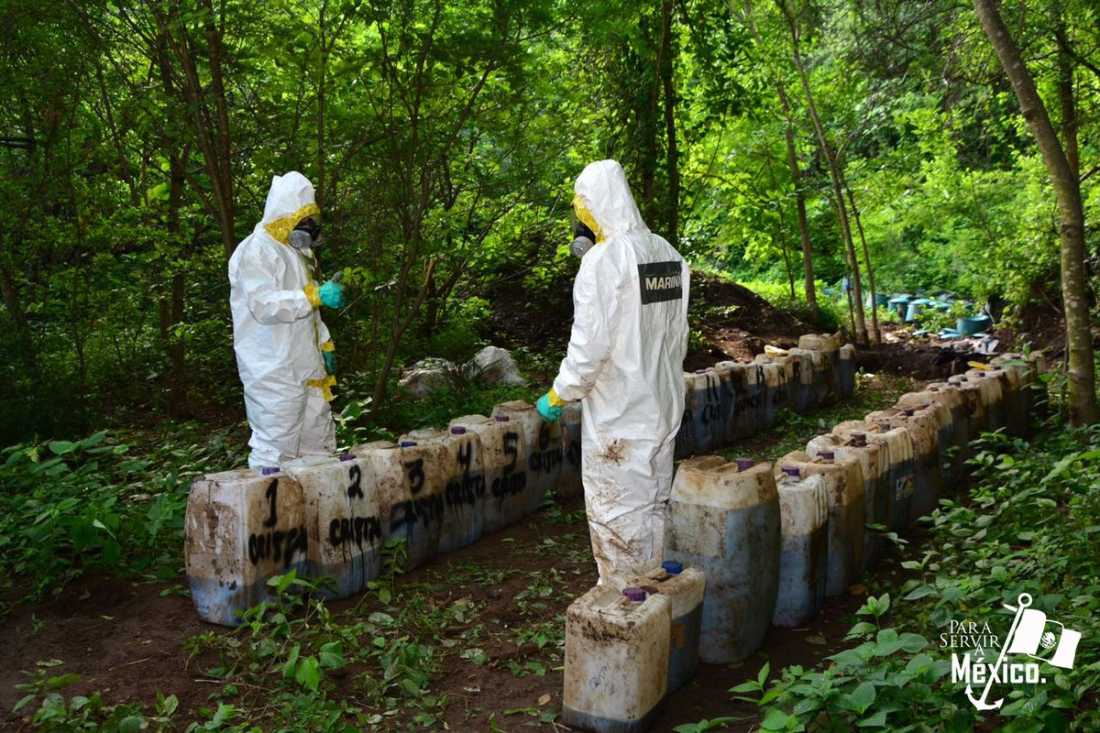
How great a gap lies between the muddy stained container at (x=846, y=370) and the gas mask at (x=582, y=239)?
19.7 ft

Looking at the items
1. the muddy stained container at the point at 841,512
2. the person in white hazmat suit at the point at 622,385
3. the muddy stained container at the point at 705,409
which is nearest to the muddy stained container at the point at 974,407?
the muddy stained container at the point at 705,409

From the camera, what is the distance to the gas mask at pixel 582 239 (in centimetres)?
472

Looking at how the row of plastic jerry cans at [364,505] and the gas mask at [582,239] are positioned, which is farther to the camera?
the gas mask at [582,239]

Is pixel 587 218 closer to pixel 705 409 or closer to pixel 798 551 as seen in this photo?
pixel 798 551

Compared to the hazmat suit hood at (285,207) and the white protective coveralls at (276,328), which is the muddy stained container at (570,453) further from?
the hazmat suit hood at (285,207)

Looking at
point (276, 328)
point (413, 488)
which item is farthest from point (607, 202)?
point (276, 328)

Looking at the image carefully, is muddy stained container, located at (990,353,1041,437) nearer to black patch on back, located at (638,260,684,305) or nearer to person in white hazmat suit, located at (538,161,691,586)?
black patch on back, located at (638,260,684,305)

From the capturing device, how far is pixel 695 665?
12.6 feet

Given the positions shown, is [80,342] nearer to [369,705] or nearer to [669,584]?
[369,705]

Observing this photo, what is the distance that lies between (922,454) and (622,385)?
2438 millimetres

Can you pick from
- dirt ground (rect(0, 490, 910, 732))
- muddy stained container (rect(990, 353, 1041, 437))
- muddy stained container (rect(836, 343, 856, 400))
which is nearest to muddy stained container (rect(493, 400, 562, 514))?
dirt ground (rect(0, 490, 910, 732))

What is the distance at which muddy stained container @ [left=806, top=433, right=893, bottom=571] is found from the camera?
4.93 meters

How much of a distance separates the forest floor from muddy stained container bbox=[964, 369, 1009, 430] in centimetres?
264

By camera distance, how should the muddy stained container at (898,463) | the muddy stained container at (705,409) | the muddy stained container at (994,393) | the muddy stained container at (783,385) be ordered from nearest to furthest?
1. the muddy stained container at (898,463)
2. the muddy stained container at (994,393)
3. the muddy stained container at (705,409)
4. the muddy stained container at (783,385)
